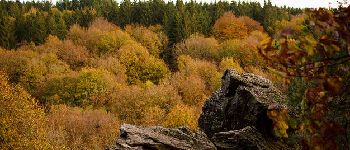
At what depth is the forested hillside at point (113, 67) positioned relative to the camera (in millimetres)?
63719

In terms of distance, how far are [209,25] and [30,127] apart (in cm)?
10653

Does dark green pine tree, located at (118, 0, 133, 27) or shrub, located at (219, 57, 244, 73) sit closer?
shrub, located at (219, 57, 244, 73)

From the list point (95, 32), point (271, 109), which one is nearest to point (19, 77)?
point (95, 32)

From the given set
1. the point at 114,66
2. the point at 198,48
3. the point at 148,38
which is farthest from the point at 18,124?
the point at 148,38

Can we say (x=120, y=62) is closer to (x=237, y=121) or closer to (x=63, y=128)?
(x=63, y=128)

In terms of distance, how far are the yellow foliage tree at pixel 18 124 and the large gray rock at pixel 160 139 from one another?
108ft

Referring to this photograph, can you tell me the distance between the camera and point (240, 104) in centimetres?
2191

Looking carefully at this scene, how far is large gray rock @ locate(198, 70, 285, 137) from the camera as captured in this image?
20531 mm

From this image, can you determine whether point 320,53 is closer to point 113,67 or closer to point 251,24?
point 113,67

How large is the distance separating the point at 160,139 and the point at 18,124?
3615 centimetres

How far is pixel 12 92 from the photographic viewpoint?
2156 inches

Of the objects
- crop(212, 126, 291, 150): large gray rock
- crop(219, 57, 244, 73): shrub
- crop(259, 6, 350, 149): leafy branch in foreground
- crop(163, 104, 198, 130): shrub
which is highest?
crop(259, 6, 350, 149): leafy branch in foreground

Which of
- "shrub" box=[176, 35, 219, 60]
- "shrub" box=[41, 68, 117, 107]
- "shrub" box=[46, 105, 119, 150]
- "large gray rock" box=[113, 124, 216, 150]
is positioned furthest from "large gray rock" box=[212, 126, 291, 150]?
"shrub" box=[176, 35, 219, 60]

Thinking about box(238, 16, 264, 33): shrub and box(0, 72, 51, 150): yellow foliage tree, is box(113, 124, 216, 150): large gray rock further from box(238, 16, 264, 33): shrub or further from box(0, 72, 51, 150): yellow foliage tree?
box(238, 16, 264, 33): shrub
